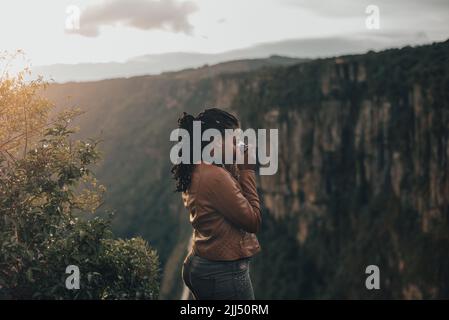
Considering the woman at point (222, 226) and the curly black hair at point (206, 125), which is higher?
the curly black hair at point (206, 125)

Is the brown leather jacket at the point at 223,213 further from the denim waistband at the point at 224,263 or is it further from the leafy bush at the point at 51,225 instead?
the leafy bush at the point at 51,225

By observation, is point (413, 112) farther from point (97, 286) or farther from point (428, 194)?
point (97, 286)

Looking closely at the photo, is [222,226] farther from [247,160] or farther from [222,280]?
[247,160]

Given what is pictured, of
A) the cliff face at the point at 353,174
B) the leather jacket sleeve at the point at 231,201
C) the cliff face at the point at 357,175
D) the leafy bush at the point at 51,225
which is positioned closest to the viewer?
the leather jacket sleeve at the point at 231,201

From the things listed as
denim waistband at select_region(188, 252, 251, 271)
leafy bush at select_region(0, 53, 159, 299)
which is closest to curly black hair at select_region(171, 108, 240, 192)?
denim waistband at select_region(188, 252, 251, 271)

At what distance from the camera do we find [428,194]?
2702 inches

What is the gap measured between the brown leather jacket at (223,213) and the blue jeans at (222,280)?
8cm

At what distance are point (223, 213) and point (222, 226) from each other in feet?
0.50

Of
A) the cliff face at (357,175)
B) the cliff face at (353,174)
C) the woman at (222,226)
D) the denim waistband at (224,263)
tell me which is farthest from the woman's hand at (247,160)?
the cliff face at (353,174)

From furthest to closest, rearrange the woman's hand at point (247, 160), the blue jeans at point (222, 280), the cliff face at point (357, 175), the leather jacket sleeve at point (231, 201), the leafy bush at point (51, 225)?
the cliff face at point (357, 175), the leafy bush at point (51, 225), the woman's hand at point (247, 160), the blue jeans at point (222, 280), the leather jacket sleeve at point (231, 201)

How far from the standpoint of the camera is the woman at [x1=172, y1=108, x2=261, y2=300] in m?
5.86

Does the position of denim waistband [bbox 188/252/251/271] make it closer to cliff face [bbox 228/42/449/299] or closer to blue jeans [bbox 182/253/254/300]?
blue jeans [bbox 182/253/254/300]

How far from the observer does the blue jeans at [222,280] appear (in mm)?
5934

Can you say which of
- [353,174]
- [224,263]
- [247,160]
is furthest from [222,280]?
[353,174]
